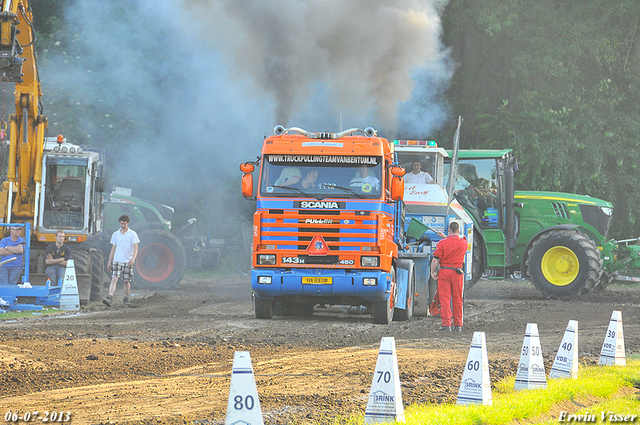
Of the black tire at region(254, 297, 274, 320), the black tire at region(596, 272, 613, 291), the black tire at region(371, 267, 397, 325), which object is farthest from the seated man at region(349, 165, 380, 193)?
the black tire at region(596, 272, 613, 291)

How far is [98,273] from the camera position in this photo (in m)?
18.3

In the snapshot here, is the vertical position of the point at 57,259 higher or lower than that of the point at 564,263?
lower

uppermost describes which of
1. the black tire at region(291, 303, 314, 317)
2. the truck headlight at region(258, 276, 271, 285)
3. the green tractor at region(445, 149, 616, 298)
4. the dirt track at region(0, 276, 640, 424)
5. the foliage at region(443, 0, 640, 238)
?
the foliage at region(443, 0, 640, 238)

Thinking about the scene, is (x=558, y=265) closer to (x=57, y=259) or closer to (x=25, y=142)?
(x=57, y=259)

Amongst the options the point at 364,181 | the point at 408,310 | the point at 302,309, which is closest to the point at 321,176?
the point at 364,181

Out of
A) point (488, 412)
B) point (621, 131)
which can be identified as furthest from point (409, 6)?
point (488, 412)

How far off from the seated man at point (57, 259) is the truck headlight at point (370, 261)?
661 centimetres

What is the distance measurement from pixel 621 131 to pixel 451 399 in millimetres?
22889

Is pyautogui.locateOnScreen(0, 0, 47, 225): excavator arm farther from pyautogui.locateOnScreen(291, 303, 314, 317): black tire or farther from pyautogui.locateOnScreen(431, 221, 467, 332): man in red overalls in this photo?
pyautogui.locateOnScreen(431, 221, 467, 332): man in red overalls

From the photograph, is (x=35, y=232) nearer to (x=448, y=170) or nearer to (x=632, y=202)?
→ (x=448, y=170)

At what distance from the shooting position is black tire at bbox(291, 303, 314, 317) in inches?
629

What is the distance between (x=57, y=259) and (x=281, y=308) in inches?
188

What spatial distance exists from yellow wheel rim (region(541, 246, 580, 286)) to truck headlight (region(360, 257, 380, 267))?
8.05 meters

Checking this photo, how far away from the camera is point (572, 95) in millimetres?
28734
